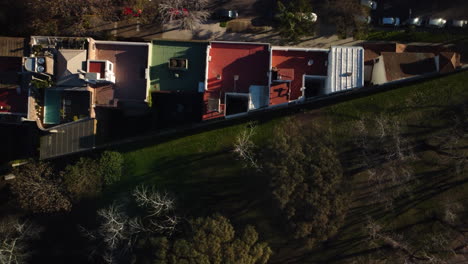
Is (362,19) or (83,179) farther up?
(362,19)

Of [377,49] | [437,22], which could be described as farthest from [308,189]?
[437,22]

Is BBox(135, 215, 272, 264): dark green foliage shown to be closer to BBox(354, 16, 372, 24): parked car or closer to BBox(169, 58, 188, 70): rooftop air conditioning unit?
BBox(169, 58, 188, 70): rooftop air conditioning unit

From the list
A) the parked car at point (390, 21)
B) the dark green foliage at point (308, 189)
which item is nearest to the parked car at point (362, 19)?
the parked car at point (390, 21)

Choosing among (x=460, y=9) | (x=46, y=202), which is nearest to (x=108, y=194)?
(x=46, y=202)

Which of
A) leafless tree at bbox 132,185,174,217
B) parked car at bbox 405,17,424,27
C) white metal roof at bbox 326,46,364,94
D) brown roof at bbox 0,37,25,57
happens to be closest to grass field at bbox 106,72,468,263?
leafless tree at bbox 132,185,174,217

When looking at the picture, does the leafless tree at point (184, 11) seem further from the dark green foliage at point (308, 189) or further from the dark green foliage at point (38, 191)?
the dark green foliage at point (38, 191)

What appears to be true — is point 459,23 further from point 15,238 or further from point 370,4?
point 15,238
